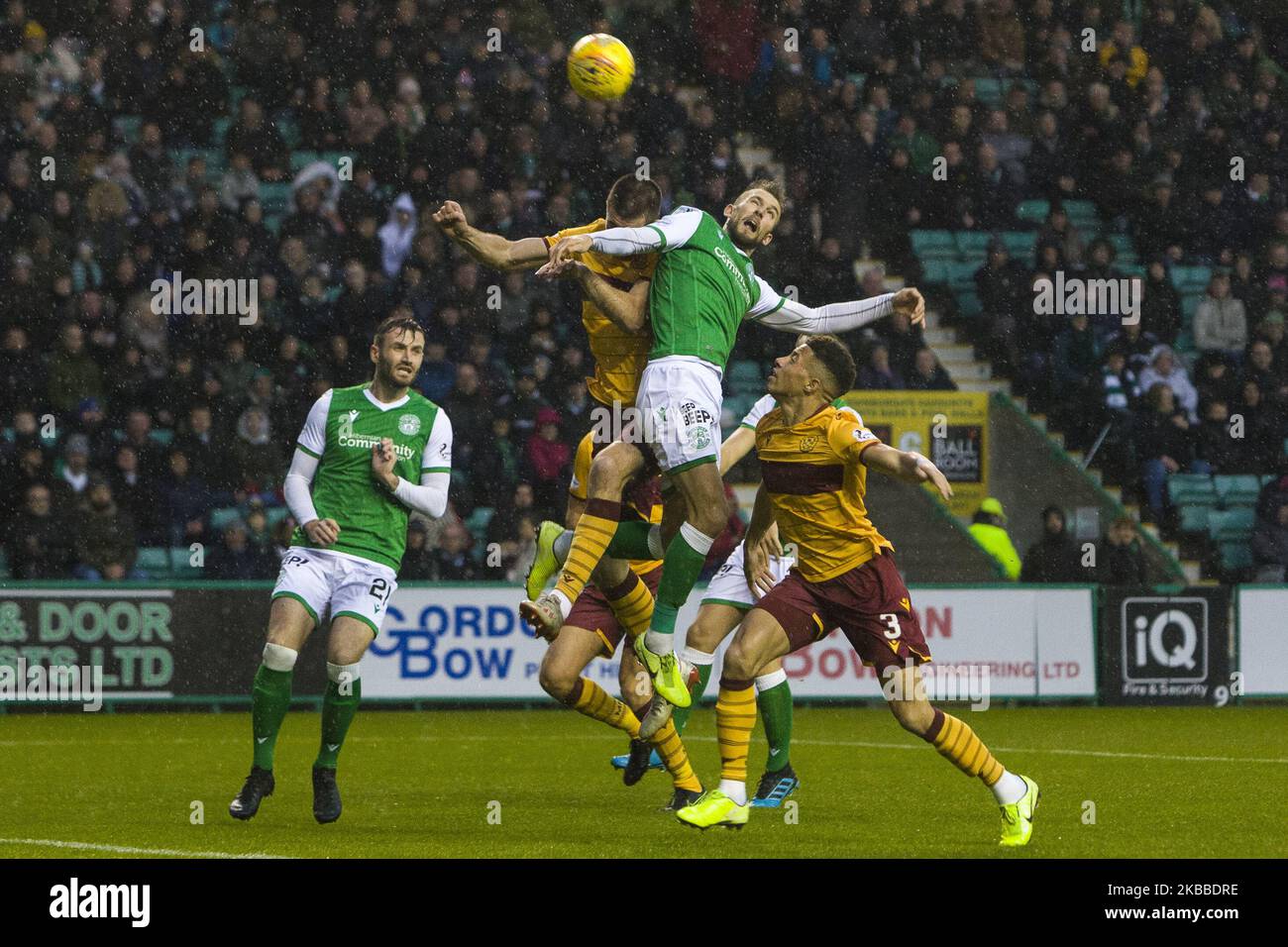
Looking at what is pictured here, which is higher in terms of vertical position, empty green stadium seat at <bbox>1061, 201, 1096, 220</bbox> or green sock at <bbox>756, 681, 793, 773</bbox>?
empty green stadium seat at <bbox>1061, 201, 1096, 220</bbox>

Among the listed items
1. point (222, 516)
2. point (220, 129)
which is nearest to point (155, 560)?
point (222, 516)

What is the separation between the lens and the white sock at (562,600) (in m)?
8.71

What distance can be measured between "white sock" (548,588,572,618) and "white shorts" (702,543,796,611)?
4.37ft

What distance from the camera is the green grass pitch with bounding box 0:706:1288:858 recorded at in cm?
850

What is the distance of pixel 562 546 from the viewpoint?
957cm

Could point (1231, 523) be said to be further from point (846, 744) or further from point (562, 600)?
point (562, 600)

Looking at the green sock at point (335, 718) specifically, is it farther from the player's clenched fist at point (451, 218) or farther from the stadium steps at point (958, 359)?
the stadium steps at point (958, 359)

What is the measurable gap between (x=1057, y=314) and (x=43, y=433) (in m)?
10.3

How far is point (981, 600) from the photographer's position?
1781 centimetres

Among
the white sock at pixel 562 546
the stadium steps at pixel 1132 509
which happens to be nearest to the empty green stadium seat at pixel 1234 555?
the stadium steps at pixel 1132 509

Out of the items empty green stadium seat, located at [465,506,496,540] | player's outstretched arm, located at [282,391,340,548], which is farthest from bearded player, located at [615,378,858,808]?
empty green stadium seat, located at [465,506,496,540]

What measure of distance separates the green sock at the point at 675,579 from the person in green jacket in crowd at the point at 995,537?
9.99 m

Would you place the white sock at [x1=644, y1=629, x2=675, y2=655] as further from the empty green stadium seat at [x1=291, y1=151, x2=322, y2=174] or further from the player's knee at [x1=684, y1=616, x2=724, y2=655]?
the empty green stadium seat at [x1=291, y1=151, x2=322, y2=174]

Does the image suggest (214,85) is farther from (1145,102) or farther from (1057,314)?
(1145,102)
